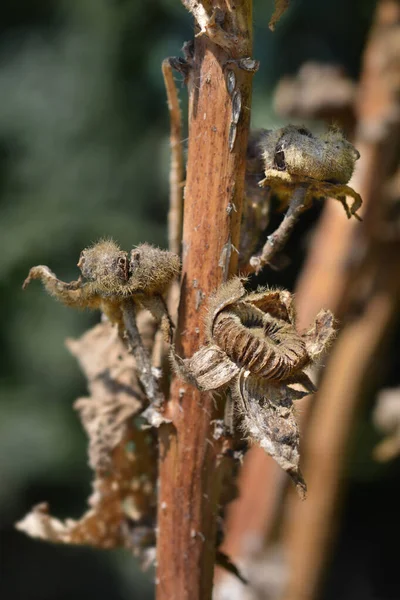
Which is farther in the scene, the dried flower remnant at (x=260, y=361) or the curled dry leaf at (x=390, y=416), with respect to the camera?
the curled dry leaf at (x=390, y=416)

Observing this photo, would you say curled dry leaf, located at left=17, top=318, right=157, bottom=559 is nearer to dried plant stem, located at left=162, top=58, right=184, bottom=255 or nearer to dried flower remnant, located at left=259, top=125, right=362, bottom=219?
dried plant stem, located at left=162, top=58, right=184, bottom=255

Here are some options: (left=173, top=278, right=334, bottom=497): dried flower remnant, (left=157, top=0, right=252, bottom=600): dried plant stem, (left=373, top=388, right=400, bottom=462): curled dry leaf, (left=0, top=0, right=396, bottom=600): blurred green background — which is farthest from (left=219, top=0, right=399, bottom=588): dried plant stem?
(left=173, top=278, right=334, bottom=497): dried flower remnant

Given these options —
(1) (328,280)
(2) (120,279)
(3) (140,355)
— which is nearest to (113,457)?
(3) (140,355)

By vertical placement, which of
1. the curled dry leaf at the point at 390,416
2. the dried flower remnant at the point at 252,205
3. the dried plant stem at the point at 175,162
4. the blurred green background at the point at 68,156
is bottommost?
the dried flower remnant at the point at 252,205

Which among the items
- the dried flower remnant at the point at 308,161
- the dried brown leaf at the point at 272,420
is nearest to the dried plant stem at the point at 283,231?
the dried flower remnant at the point at 308,161

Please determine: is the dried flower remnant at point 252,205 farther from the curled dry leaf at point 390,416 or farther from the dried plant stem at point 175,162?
the curled dry leaf at point 390,416

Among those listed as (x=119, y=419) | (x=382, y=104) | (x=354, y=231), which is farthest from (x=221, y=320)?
(x=382, y=104)
